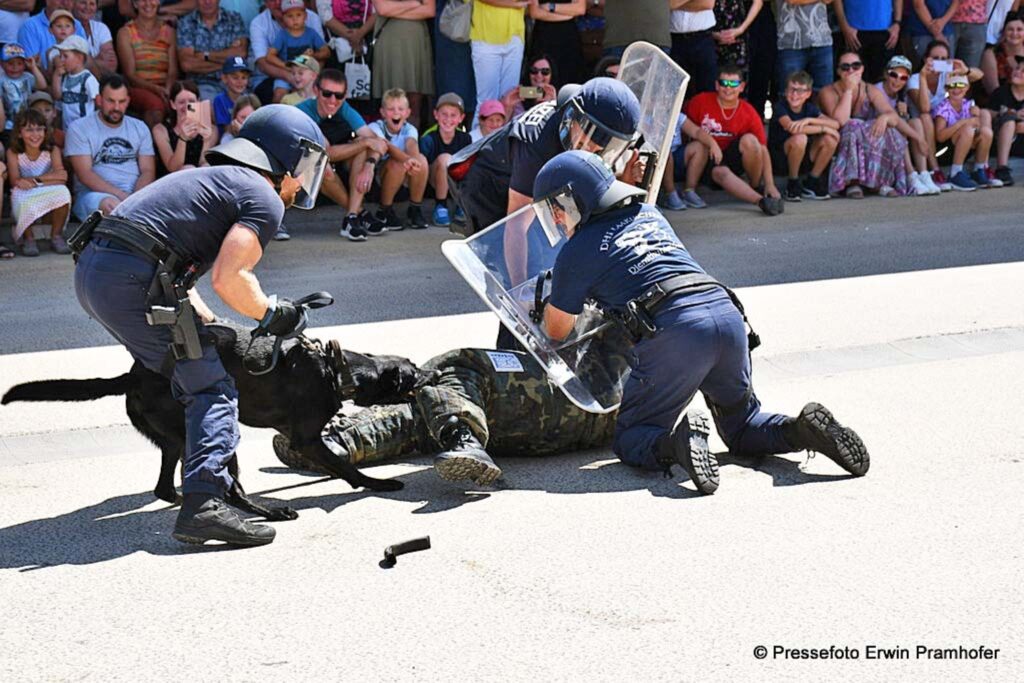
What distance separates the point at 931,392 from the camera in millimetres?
6344

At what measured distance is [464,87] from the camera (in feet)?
35.4

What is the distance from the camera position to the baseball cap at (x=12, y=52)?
9383 mm

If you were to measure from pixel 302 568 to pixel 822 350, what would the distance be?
3.53 metres

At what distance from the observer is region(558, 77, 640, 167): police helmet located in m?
5.60

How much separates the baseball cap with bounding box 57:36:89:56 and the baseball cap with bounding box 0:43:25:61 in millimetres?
243

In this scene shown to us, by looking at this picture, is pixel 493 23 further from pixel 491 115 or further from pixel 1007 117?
pixel 1007 117

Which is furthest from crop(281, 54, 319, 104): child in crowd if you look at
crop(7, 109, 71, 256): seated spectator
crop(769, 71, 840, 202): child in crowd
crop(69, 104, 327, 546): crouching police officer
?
crop(69, 104, 327, 546): crouching police officer

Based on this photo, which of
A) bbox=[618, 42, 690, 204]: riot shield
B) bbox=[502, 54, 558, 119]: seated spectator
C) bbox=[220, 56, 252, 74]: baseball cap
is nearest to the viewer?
bbox=[618, 42, 690, 204]: riot shield

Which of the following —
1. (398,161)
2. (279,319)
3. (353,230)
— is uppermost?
(279,319)

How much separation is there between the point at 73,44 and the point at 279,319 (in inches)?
225

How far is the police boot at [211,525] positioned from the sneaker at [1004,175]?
923 cm

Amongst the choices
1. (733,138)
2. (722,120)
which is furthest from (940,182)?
(722,120)

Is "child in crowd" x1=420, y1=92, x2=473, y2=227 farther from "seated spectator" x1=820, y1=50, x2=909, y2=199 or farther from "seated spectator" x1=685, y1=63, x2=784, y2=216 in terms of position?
"seated spectator" x1=820, y1=50, x2=909, y2=199

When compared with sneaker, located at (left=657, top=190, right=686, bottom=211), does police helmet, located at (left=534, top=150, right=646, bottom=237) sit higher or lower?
higher
